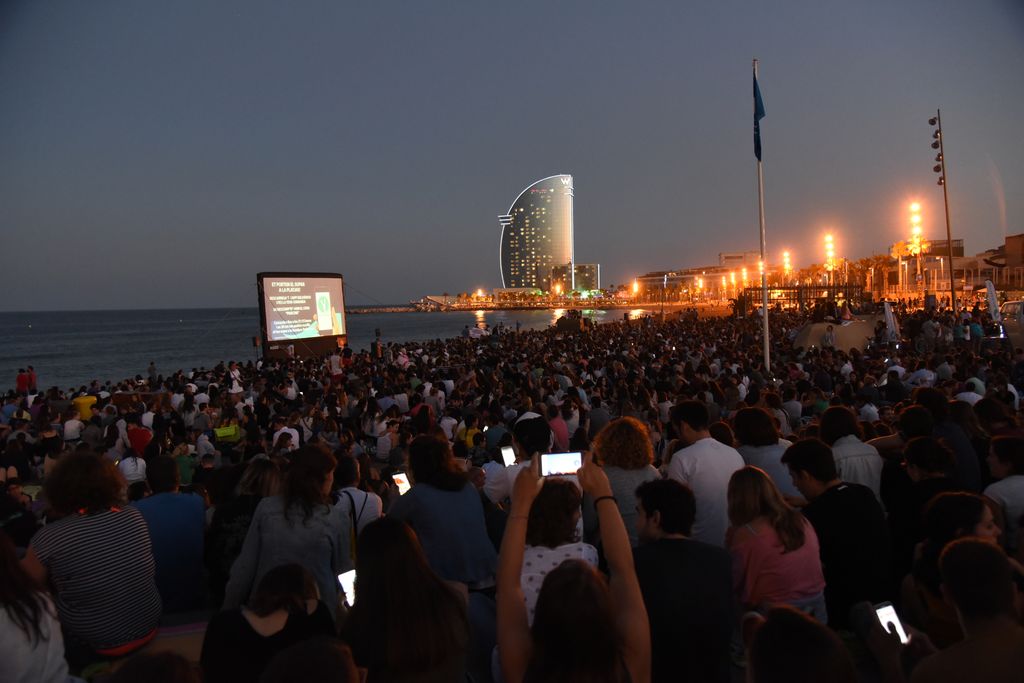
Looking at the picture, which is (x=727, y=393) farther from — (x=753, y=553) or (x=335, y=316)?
(x=335, y=316)

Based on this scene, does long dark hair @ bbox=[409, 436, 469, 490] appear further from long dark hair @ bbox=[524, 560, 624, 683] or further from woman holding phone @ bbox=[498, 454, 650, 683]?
long dark hair @ bbox=[524, 560, 624, 683]

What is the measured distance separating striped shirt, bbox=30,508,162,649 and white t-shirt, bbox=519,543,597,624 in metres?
1.89

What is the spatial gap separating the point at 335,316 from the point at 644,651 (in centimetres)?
3123

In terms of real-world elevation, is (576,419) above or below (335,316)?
below

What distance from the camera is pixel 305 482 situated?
3.11 meters

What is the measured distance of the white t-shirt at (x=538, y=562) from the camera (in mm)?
2516

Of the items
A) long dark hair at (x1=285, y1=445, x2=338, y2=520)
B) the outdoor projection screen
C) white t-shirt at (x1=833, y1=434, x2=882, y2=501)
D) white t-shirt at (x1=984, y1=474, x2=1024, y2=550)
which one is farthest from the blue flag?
the outdoor projection screen

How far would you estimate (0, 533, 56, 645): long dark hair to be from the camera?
91.6 inches

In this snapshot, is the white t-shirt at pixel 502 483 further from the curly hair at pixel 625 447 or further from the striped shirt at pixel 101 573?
the striped shirt at pixel 101 573

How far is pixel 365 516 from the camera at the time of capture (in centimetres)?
371

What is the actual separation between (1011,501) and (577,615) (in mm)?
3051

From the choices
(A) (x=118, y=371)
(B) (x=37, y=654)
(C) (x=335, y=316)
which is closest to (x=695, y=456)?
(B) (x=37, y=654)

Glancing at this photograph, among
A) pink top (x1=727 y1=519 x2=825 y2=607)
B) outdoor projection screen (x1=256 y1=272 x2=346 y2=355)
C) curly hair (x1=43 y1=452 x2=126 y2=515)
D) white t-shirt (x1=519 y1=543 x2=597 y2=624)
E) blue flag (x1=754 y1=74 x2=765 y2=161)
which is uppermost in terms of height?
blue flag (x1=754 y1=74 x2=765 y2=161)

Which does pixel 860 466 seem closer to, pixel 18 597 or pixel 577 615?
pixel 577 615
